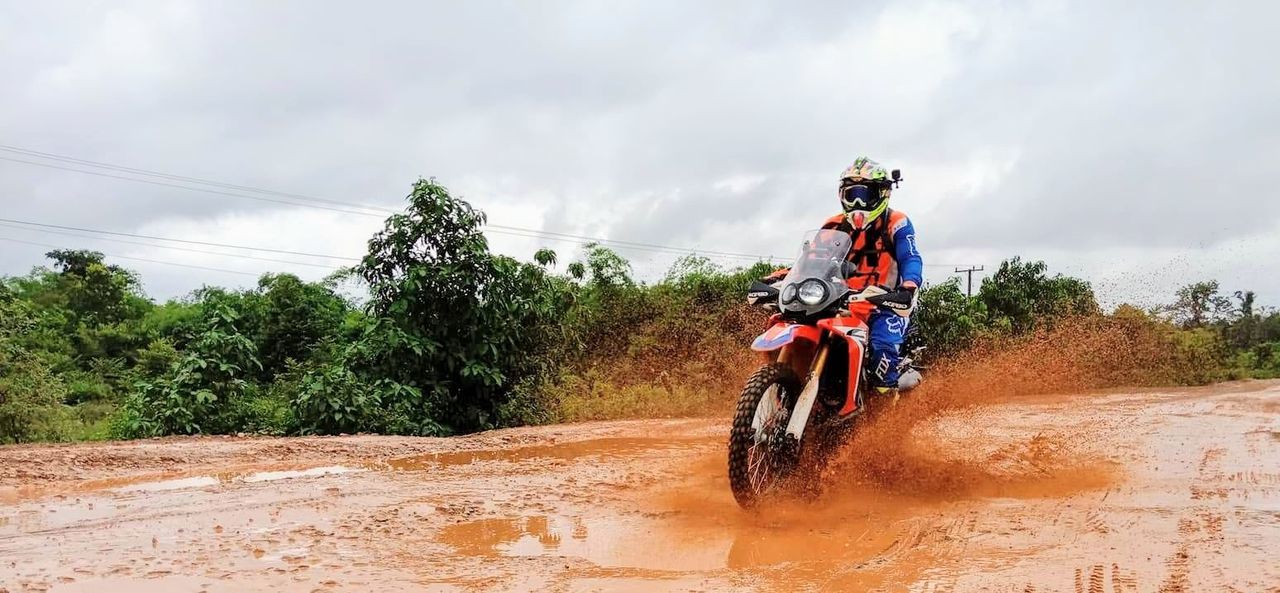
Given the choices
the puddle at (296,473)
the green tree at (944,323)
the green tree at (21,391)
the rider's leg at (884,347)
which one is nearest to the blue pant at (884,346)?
the rider's leg at (884,347)

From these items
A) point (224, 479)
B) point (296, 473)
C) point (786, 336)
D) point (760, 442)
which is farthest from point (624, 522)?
point (224, 479)

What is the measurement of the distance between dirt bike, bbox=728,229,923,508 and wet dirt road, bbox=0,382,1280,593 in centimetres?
25

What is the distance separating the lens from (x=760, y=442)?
4.95 meters

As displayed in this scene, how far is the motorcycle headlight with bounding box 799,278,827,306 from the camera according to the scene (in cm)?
→ 521

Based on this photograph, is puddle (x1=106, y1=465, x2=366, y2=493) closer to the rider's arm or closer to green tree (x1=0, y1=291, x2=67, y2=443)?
the rider's arm

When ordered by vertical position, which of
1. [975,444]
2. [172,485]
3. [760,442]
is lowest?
[172,485]

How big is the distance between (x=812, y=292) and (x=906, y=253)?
1.02 m

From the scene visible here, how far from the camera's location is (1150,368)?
20.5m

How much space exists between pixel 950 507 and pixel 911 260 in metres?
1.63

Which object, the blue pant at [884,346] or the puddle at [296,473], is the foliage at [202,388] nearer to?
the puddle at [296,473]

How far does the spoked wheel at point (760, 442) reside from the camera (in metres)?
4.82

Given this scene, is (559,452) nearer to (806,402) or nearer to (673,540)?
(806,402)

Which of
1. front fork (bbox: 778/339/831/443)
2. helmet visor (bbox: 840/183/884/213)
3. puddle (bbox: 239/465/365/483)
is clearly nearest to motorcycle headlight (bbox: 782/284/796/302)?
front fork (bbox: 778/339/831/443)

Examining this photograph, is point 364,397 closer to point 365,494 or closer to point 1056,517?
point 365,494
